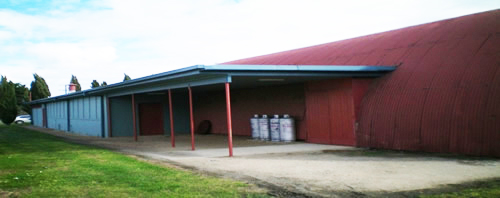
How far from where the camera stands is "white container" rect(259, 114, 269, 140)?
20.3 meters

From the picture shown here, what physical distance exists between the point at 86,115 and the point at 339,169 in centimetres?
2332

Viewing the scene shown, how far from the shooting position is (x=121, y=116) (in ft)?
89.6

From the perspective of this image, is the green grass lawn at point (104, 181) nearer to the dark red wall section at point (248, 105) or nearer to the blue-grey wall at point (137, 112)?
the dark red wall section at point (248, 105)

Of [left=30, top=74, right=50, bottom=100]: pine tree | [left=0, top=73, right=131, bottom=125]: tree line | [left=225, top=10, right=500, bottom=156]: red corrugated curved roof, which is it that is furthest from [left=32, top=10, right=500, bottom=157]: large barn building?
[left=30, top=74, right=50, bottom=100]: pine tree

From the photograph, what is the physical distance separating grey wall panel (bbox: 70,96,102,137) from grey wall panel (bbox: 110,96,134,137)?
1.01 m

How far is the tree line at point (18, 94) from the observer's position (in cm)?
4688

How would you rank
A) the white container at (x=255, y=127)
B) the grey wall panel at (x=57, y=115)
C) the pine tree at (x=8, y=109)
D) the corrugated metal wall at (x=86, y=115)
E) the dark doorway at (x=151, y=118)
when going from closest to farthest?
1. the white container at (x=255, y=127)
2. the dark doorway at (x=151, y=118)
3. the corrugated metal wall at (x=86, y=115)
4. the grey wall panel at (x=57, y=115)
5. the pine tree at (x=8, y=109)

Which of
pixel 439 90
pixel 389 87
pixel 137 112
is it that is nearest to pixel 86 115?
pixel 137 112

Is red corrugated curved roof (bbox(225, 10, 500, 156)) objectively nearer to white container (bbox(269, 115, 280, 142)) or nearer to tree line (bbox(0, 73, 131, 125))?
white container (bbox(269, 115, 280, 142))

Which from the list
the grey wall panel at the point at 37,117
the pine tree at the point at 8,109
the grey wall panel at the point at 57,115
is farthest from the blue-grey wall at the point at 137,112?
the pine tree at the point at 8,109

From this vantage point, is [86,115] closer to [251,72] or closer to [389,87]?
[251,72]

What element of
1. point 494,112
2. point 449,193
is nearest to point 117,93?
point 494,112

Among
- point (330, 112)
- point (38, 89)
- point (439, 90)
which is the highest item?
point (38, 89)

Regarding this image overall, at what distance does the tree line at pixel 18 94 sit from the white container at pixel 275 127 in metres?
26.1
